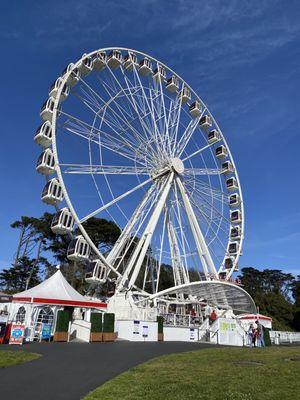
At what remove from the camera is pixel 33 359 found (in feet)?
37.4

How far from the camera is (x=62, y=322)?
1852 centimetres

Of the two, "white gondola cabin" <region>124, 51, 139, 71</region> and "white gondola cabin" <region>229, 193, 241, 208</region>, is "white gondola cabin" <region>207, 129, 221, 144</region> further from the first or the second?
"white gondola cabin" <region>124, 51, 139, 71</region>

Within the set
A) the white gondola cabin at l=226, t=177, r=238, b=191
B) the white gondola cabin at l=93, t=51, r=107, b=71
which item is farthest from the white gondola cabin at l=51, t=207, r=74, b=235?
the white gondola cabin at l=226, t=177, r=238, b=191

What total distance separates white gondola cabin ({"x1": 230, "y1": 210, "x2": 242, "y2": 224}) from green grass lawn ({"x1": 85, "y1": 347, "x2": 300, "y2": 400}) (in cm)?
2432

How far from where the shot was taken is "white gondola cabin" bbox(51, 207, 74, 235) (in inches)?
839

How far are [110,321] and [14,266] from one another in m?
40.3

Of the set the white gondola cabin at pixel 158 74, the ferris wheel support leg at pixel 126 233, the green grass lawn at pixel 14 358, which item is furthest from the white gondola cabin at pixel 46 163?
the white gondola cabin at pixel 158 74

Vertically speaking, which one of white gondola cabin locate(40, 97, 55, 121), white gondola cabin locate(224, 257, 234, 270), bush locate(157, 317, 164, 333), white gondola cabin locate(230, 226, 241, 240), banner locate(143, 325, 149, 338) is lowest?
banner locate(143, 325, 149, 338)

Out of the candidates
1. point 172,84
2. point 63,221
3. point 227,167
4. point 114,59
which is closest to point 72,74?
point 114,59

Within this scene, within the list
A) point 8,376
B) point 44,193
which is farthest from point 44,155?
point 8,376

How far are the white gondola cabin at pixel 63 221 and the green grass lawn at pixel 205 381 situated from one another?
10.9 meters

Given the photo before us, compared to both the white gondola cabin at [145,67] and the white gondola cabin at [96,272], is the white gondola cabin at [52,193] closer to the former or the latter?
the white gondola cabin at [96,272]

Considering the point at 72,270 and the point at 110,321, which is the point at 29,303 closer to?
the point at 110,321

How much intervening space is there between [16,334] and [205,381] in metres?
9.97
